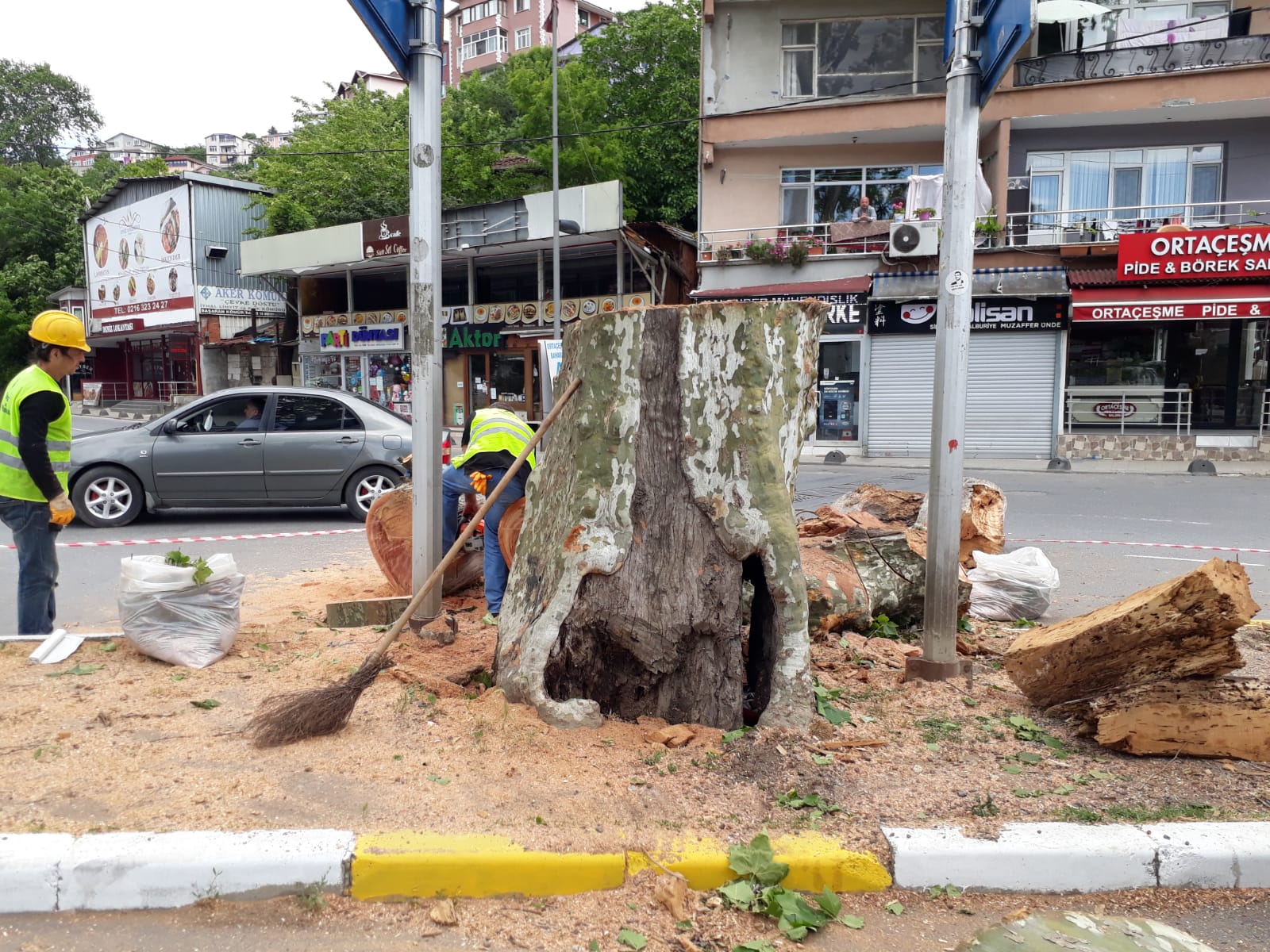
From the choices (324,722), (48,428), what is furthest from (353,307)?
(324,722)

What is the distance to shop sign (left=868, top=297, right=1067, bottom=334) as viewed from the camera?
1838 centimetres

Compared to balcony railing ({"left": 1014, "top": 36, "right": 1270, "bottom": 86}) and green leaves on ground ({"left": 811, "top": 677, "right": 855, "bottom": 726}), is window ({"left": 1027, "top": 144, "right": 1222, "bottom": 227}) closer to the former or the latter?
balcony railing ({"left": 1014, "top": 36, "right": 1270, "bottom": 86})

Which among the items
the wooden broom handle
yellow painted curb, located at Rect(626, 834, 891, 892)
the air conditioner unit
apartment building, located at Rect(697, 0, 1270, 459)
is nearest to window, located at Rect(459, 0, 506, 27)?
apartment building, located at Rect(697, 0, 1270, 459)

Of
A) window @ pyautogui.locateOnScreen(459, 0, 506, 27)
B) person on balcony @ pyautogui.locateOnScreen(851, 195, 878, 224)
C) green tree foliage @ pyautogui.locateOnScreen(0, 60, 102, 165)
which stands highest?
window @ pyautogui.locateOnScreen(459, 0, 506, 27)

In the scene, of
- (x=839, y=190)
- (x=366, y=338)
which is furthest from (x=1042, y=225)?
(x=366, y=338)

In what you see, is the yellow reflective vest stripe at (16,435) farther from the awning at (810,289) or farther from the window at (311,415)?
the awning at (810,289)

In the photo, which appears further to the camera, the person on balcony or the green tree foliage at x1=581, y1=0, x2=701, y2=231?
the green tree foliage at x1=581, y1=0, x2=701, y2=231

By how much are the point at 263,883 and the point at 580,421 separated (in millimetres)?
2016

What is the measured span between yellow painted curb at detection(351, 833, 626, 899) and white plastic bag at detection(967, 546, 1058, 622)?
13.0ft

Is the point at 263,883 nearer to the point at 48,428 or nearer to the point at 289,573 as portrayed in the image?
the point at 48,428

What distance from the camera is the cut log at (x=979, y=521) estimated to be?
21.4ft

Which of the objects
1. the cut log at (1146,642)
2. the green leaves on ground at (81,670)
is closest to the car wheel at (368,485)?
the green leaves on ground at (81,670)

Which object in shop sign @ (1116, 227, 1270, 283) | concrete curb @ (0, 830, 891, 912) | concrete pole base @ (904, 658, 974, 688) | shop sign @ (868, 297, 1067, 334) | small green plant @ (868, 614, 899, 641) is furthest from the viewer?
shop sign @ (868, 297, 1067, 334)

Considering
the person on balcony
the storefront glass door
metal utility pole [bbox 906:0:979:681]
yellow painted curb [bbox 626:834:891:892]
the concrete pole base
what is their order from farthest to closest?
the person on balcony
the storefront glass door
the concrete pole base
metal utility pole [bbox 906:0:979:681]
yellow painted curb [bbox 626:834:891:892]
